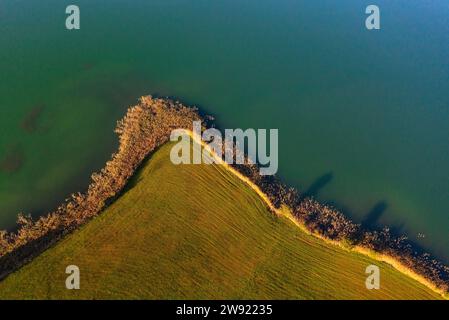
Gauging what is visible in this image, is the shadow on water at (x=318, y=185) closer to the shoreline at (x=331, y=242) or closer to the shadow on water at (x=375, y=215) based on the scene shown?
the shoreline at (x=331, y=242)

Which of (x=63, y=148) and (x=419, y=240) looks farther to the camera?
(x=63, y=148)

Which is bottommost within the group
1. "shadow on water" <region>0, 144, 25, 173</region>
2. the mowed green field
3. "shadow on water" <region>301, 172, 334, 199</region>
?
the mowed green field

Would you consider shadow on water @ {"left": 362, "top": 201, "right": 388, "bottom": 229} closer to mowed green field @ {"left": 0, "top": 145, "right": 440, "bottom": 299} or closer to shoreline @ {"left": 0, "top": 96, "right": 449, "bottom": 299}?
shoreline @ {"left": 0, "top": 96, "right": 449, "bottom": 299}

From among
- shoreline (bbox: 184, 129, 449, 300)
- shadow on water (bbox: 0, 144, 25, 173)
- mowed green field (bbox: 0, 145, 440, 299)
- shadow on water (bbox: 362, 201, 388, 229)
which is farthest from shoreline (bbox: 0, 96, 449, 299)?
shadow on water (bbox: 0, 144, 25, 173)

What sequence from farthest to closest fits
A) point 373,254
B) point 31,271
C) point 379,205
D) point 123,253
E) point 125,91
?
point 125,91 → point 379,205 → point 373,254 → point 123,253 → point 31,271

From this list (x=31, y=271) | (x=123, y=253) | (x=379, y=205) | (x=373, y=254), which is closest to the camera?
(x=31, y=271)

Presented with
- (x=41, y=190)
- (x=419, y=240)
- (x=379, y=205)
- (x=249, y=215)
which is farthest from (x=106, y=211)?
(x=419, y=240)

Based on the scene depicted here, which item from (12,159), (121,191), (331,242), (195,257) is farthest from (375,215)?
(12,159)

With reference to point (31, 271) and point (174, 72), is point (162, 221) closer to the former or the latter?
point (31, 271)
